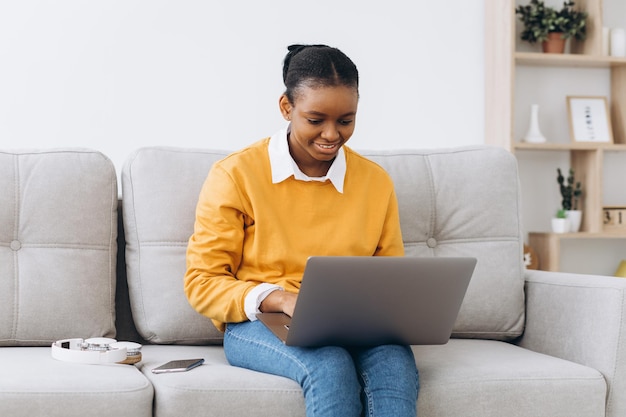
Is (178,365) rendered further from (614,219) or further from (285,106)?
(614,219)

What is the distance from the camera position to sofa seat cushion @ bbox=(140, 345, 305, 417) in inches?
61.4

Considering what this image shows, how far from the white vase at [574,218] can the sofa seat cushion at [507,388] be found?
2.05m

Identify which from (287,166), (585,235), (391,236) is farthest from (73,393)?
(585,235)

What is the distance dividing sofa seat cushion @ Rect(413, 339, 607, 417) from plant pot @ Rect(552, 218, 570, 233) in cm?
198

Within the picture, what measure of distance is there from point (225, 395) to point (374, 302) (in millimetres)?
328

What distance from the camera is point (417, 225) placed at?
Result: 2.18m

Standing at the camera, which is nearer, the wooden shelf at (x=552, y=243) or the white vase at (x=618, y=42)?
the wooden shelf at (x=552, y=243)

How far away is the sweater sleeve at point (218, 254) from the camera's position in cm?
177

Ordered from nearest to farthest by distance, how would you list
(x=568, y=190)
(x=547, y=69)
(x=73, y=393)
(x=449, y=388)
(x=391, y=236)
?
(x=73, y=393), (x=449, y=388), (x=391, y=236), (x=568, y=190), (x=547, y=69)

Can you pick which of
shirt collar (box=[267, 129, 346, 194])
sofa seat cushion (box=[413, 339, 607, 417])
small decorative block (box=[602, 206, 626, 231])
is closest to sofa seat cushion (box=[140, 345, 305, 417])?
sofa seat cushion (box=[413, 339, 607, 417])

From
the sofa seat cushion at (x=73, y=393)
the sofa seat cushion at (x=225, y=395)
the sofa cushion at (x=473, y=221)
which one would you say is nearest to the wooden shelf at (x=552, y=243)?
the sofa cushion at (x=473, y=221)

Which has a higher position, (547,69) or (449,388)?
(547,69)

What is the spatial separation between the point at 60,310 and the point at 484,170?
3.69 ft

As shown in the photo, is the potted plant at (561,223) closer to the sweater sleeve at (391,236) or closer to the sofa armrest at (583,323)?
the sofa armrest at (583,323)
